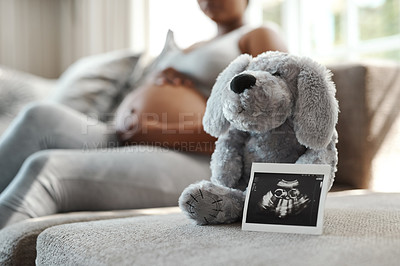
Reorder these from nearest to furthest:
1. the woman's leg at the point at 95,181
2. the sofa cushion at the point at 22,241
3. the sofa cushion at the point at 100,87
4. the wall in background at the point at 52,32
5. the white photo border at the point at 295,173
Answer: the white photo border at the point at 295,173 → the sofa cushion at the point at 22,241 → the woman's leg at the point at 95,181 → the sofa cushion at the point at 100,87 → the wall in background at the point at 52,32

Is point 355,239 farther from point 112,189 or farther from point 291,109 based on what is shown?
point 112,189

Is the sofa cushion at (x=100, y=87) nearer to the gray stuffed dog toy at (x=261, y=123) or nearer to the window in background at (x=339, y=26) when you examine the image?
the window in background at (x=339, y=26)

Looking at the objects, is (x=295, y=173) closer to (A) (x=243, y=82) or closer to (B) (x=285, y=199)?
(B) (x=285, y=199)

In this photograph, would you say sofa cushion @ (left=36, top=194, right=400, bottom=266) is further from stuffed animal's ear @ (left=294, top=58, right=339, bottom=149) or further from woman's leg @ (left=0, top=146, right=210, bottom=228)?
woman's leg @ (left=0, top=146, right=210, bottom=228)

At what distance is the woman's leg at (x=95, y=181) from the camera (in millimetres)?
997

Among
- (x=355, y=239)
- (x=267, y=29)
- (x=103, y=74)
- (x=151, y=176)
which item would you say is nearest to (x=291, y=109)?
(x=355, y=239)

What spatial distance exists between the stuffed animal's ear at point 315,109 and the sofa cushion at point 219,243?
121 millimetres

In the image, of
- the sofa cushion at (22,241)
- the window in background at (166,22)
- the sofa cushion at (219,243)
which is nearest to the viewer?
the sofa cushion at (219,243)

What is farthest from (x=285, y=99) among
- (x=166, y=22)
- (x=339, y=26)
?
(x=166, y=22)

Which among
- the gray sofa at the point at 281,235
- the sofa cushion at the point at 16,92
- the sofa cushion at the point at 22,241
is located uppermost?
the sofa cushion at the point at 16,92

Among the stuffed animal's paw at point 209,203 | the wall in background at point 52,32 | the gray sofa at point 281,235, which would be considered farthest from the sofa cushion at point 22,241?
the wall in background at point 52,32

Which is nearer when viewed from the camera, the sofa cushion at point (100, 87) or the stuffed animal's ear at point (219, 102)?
the stuffed animal's ear at point (219, 102)

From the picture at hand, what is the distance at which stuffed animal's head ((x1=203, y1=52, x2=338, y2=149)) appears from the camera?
0.64m

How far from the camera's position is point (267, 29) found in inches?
50.6
